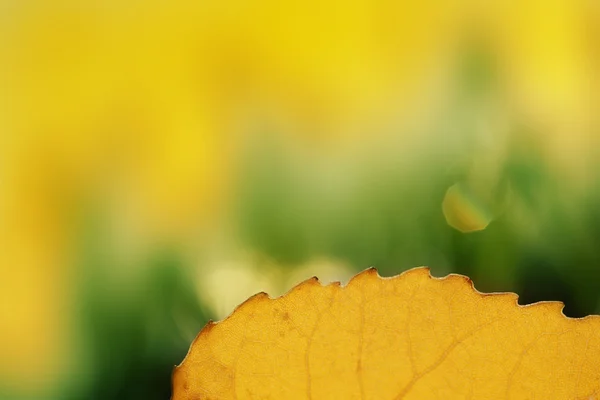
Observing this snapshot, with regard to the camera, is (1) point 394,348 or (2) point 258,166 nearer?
(1) point 394,348

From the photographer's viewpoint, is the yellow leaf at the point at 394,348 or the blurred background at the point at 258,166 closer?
the yellow leaf at the point at 394,348

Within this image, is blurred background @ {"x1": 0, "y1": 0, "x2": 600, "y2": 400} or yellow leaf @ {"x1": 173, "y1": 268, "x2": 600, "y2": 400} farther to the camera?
blurred background @ {"x1": 0, "y1": 0, "x2": 600, "y2": 400}

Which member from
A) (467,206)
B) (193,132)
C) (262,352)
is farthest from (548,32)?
(262,352)

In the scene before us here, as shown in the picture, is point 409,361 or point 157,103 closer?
point 409,361

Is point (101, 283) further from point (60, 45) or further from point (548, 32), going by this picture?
point (548, 32)
